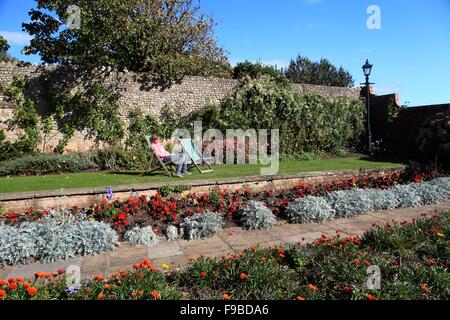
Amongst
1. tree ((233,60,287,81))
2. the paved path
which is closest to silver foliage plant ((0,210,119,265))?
the paved path

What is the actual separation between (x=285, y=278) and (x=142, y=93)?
370 inches

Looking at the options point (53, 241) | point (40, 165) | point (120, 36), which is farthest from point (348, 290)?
point (120, 36)

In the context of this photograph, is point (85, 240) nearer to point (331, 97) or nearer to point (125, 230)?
point (125, 230)

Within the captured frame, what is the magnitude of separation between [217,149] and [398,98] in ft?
26.3

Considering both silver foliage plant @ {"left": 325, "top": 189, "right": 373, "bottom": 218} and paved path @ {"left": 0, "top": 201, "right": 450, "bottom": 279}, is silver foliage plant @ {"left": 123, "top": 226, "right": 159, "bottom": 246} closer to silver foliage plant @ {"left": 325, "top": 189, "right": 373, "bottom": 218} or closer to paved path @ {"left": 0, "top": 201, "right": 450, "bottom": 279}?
paved path @ {"left": 0, "top": 201, "right": 450, "bottom": 279}

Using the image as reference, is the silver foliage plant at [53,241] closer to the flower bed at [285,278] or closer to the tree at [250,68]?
the flower bed at [285,278]

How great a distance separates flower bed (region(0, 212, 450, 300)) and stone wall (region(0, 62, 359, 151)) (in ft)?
26.6

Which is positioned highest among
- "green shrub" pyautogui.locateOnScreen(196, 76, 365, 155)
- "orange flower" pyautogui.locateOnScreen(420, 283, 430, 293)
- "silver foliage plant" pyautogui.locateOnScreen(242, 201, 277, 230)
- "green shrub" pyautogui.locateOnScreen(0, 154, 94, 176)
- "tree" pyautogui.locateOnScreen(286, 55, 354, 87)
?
"tree" pyautogui.locateOnScreen(286, 55, 354, 87)

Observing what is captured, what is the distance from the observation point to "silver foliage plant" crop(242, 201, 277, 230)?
4219mm

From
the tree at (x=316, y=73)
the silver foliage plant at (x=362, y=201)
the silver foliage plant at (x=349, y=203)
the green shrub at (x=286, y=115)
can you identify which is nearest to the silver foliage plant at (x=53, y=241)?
the silver foliage plant at (x=362, y=201)

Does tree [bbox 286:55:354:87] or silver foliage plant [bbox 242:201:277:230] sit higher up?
tree [bbox 286:55:354:87]

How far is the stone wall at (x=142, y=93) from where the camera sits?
925 cm

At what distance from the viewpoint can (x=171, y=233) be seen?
3912 mm

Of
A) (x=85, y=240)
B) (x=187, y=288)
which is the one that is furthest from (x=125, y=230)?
(x=187, y=288)
